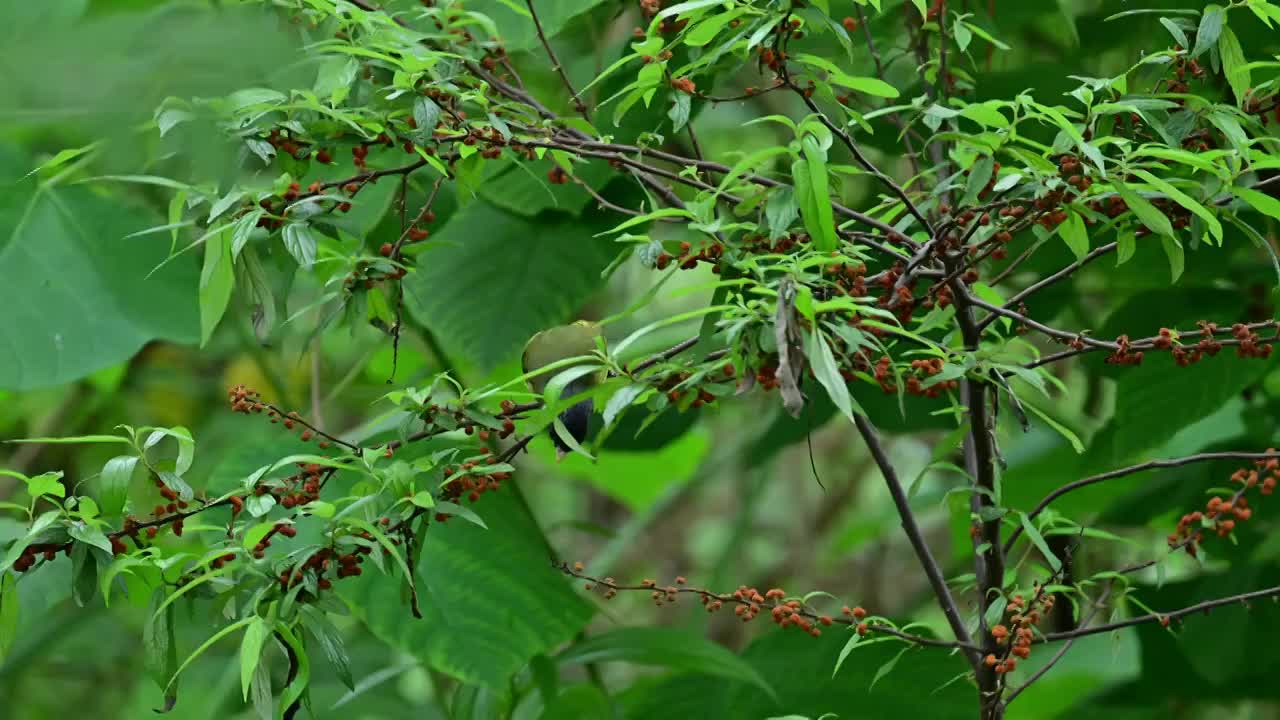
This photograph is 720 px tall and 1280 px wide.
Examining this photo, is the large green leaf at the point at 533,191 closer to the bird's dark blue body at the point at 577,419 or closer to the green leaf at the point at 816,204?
the bird's dark blue body at the point at 577,419

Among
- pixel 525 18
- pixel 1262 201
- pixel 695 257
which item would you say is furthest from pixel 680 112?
pixel 525 18

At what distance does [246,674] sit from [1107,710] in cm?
120

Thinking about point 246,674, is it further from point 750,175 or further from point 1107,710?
point 1107,710

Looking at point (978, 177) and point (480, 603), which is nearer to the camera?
point (978, 177)

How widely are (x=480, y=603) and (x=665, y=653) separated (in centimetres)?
16

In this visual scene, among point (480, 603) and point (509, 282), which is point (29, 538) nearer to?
point (480, 603)

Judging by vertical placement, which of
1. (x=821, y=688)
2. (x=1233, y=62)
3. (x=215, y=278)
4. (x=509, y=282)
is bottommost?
(x=821, y=688)

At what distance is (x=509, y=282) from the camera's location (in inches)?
47.4

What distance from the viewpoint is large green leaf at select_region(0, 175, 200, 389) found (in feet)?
3.59

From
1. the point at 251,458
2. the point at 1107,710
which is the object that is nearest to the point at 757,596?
the point at 251,458

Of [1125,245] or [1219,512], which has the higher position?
[1125,245]

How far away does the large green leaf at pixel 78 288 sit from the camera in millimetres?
1096

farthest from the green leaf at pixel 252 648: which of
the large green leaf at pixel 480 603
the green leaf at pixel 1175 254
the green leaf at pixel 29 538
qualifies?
the green leaf at pixel 1175 254

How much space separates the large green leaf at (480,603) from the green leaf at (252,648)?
1.16ft
